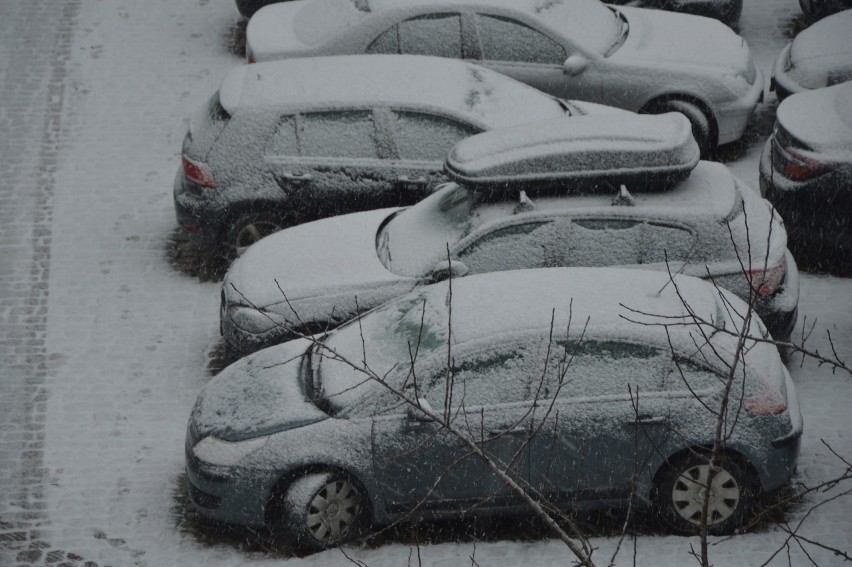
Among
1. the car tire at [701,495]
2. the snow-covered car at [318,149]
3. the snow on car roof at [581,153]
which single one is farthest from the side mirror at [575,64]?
the car tire at [701,495]

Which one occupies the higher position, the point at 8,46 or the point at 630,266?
the point at 630,266

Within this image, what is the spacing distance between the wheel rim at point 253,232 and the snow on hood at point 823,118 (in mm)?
4498

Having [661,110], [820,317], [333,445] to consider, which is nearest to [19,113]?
[661,110]

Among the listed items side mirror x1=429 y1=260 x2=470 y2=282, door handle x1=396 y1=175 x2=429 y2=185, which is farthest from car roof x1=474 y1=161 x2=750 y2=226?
door handle x1=396 y1=175 x2=429 y2=185

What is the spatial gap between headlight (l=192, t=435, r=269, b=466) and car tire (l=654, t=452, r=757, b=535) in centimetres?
246

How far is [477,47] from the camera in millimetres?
11633

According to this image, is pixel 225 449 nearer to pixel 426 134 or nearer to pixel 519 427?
pixel 519 427

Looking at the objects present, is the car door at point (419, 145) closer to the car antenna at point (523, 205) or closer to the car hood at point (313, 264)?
the car hood at point (313, 264)

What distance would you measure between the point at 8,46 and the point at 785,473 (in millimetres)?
11200

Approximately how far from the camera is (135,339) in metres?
9.92

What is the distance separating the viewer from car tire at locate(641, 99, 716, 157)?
1158 centimetres

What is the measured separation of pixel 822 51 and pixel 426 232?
5.58 meters

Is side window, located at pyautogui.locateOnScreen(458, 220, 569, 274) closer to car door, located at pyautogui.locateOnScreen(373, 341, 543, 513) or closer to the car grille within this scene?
car door, located at pyautogui.locateOnScreen(373, 341, 543, 513)

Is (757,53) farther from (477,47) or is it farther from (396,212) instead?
(396,212)
